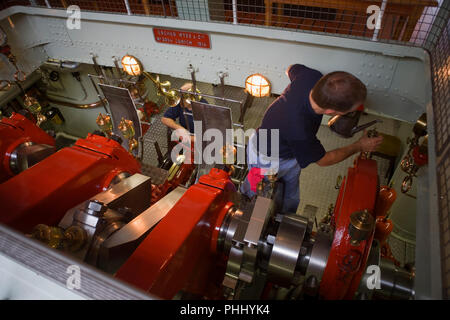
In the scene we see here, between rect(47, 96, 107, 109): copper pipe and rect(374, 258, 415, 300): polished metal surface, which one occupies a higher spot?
rect(374, 258, 415, 300): polished metal surface

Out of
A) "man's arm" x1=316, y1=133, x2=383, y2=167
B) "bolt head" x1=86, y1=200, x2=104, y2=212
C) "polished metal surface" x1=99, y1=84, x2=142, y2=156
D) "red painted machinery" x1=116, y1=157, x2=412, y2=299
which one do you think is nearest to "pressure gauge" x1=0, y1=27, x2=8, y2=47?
"polished metal surface" x1=99, y1=84, x2=142, y2=156

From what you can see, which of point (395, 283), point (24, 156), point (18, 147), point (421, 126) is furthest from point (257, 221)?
point (18, 147)

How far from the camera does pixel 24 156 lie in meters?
2.25

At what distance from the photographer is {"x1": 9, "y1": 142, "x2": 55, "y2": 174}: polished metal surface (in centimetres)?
225

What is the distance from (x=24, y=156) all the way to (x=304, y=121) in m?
2.21

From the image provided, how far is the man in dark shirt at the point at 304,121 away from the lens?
1812 mm

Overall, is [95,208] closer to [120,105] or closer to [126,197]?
[126,197]

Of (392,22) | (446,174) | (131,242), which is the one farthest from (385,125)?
(131,242)

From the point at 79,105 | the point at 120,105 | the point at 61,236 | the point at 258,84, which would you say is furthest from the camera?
the point at 79,105

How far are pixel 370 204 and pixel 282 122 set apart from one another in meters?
0.90

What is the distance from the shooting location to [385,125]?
187 inches

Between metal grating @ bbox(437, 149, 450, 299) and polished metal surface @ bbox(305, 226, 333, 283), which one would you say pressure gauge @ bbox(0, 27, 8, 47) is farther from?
metal grating @ bbox(437, 149, 450, 299)

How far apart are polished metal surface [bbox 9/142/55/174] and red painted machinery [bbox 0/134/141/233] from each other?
18.9 inches

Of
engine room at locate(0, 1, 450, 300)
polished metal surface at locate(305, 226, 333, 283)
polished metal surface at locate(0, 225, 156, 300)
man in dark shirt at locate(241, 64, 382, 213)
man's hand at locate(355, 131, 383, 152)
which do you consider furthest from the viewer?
man's hand at locate(355, 131, 383, 152)
